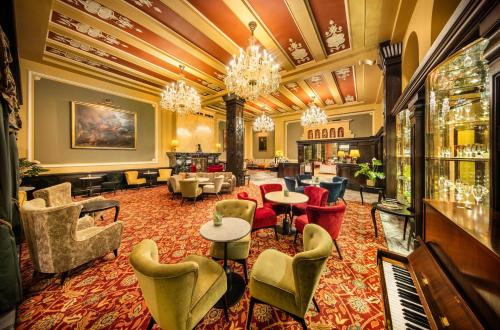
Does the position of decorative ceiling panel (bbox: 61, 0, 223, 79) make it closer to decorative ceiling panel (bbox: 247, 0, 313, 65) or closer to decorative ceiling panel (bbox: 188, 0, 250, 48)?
decorative ceiling panel (bbox: 188, 0, 250, 48)

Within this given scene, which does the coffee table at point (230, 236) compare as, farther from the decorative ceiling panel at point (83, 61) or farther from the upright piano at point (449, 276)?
the decorative ceiling panel at point (83, 61)

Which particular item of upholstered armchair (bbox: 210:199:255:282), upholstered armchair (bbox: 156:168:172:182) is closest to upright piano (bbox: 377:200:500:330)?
upholstered armchair (bbox: 210:199:255:282)

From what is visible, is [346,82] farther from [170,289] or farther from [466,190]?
[170,289]

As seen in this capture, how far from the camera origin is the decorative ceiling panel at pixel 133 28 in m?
3.39

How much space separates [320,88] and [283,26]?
4.62 m

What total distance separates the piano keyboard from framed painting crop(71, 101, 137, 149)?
863 cm

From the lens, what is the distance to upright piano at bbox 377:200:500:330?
756 mm

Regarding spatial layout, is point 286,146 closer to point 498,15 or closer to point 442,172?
point 442,172

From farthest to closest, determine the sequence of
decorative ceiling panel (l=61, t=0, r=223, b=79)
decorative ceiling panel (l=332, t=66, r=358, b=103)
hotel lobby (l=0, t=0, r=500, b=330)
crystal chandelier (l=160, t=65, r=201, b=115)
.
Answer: decorative ceiling panel (l=332, t=66, r=358, b=103) < crystal chandelier (l=160, t=65, r=201, b=115) < decorative ceiling panel (l=61, t=0, r=223, b=79) < hotel lobby (l=0, t=0, r=500, b=330)

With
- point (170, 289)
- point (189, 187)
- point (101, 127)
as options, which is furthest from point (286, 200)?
point (101, 127)

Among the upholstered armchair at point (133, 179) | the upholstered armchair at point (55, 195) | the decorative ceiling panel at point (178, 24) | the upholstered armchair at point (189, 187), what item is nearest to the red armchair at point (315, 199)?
the upholstered armchair at point (189, 187)

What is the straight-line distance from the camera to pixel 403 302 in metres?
1.12

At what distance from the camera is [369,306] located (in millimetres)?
1729

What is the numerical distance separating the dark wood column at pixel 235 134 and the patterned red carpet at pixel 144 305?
4.64m
